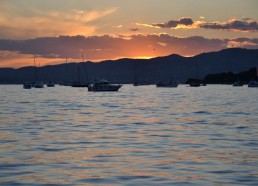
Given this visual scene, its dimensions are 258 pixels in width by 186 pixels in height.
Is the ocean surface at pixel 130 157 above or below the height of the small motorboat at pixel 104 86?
below

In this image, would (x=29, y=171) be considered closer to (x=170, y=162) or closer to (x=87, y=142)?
(x=170, y=162)

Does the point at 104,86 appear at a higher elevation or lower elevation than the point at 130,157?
higher

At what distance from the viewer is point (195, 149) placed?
24.9 m

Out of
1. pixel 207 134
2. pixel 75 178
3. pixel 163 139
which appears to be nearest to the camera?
pixel 75 178

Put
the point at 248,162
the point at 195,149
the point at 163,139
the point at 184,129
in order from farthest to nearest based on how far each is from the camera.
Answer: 1. the point at 184,129
2. the point at 163,139
3. the point at 195,149
4. the point at 248,162

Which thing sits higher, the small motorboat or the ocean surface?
the small motorboat

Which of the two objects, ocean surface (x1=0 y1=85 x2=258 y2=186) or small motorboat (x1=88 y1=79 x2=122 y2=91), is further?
small motorboat (x1=88 y1=79 x2=122 y2=91)

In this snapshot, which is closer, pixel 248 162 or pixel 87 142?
pixel 248 162

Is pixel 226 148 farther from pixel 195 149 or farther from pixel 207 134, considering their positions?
pixel 207 134

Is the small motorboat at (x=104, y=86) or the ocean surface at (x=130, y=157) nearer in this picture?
the ocean surface at (x=130, y=157)

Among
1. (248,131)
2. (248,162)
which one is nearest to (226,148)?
(248,162)

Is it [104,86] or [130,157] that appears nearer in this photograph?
[130,157]

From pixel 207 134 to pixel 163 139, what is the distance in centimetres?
407

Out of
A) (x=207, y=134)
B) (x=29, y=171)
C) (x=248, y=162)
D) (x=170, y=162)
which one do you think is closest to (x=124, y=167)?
(x=170, y=162)
